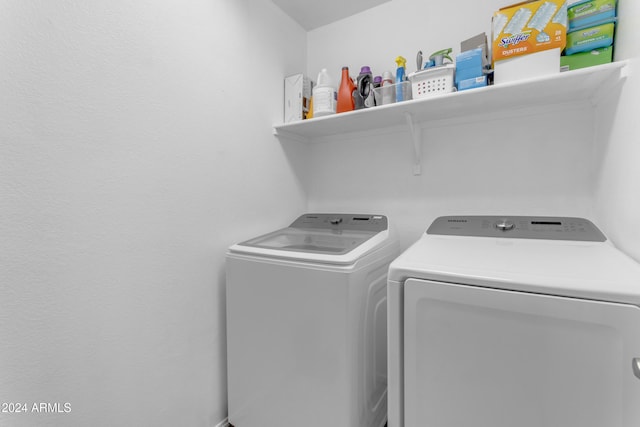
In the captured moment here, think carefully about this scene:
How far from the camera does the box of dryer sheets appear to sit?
1949mm

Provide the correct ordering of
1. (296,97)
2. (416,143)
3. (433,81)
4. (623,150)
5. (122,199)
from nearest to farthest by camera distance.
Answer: (623,150)
(122,199)
(433,81)
(416,143)
(296,97)

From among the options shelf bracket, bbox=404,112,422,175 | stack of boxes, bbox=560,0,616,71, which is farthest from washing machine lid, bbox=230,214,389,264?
stack of boxes, bbox=560,0,616,71

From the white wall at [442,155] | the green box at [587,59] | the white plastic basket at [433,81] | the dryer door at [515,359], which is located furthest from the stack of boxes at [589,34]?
the dryer door at [515,359]

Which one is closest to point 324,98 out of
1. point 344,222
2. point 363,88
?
point 363,88

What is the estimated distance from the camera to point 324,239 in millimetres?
1660

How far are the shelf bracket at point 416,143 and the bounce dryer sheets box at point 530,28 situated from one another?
520 millimetres

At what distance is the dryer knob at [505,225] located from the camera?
4.51 feet

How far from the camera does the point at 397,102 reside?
158cm

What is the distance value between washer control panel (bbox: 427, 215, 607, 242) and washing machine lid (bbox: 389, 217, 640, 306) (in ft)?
0.07

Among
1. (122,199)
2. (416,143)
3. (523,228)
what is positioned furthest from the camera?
(416,143)

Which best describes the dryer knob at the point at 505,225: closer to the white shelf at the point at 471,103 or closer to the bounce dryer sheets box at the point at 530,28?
the white shelf at the point at 471,103

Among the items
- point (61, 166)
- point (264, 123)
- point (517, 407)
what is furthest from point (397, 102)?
point (61, 166)

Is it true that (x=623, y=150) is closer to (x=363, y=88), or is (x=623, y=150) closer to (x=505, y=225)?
(x=505, y=225)

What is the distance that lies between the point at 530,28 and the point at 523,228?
0.89m
